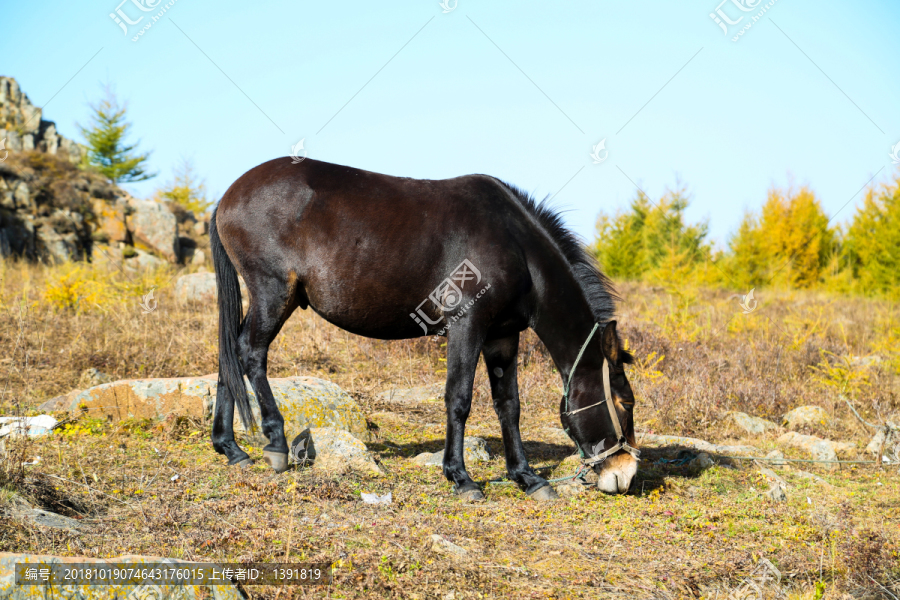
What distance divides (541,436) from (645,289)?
1337cm

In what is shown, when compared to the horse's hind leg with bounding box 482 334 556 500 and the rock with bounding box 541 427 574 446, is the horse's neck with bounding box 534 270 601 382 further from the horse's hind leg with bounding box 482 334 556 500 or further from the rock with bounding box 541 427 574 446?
the rock with bounding box 541 427 574 446

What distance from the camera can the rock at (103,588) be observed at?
225 cm

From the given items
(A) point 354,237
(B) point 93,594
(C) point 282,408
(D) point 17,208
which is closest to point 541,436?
(C) point 282,408

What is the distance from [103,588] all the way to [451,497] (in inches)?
97.7

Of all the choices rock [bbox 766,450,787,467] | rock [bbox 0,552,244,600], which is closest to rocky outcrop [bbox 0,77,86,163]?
rock [bbox 0,552,244,600]

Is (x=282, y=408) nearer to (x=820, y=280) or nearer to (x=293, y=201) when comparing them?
(x=293, y=201)

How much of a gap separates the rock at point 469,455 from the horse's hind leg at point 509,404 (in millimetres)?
532

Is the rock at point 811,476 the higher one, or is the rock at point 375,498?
the rock at point 811,476

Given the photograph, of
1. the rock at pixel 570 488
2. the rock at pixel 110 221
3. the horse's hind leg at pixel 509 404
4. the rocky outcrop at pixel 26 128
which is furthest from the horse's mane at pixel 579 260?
the rocky outcrop at pixel 26 128

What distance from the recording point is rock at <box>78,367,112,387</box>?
7.09m

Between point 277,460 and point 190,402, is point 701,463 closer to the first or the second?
point 277,460

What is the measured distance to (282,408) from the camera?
5.28 metres

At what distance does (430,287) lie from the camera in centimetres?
461

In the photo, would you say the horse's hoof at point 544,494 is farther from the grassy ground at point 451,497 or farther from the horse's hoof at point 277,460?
the horse's hoof at point 277,460
